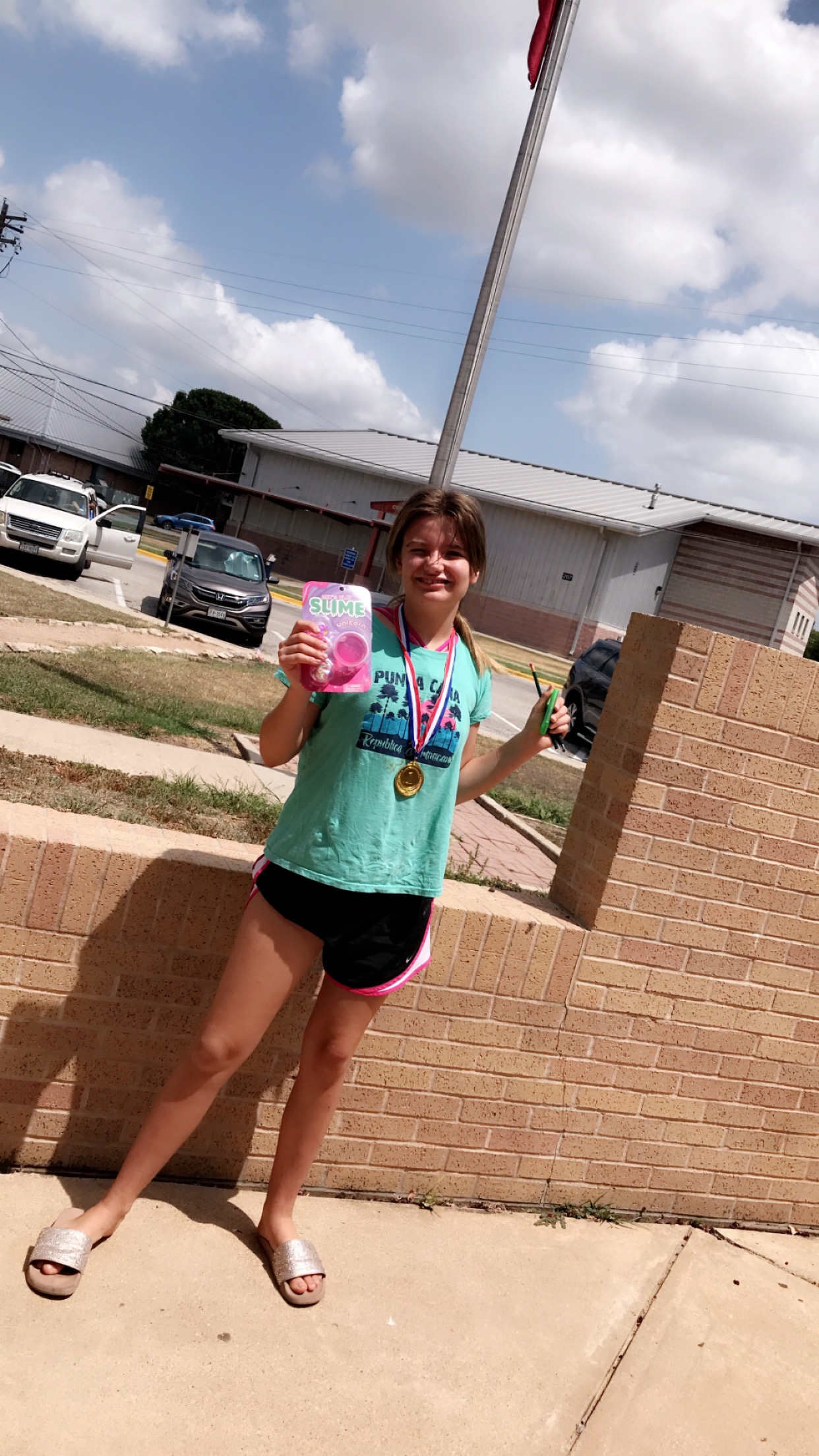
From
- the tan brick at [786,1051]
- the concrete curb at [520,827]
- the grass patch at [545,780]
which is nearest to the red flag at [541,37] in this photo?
the concrete curb at [520,827]

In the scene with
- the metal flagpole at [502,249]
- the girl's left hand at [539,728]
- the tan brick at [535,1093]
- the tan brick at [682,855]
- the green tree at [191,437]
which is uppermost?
the green tree at [191,437]

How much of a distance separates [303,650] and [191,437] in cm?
8086

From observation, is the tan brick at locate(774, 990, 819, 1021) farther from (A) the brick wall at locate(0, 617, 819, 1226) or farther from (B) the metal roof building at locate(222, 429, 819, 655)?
(B) the metal roof building at locate(222, 429, 819, 655)

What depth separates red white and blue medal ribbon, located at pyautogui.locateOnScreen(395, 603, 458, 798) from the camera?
2658 millimetres

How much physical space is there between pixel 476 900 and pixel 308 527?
4304 cm

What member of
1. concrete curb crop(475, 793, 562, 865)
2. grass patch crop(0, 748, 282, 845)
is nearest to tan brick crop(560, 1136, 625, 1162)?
grass patch crop(0, 748, 282, 845)

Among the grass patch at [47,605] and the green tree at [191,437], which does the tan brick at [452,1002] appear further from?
the green tree at [191,437]

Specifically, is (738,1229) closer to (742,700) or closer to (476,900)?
(476,900)

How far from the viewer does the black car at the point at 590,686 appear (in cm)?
1645

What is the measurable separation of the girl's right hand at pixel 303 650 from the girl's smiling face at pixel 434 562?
1.18 feet

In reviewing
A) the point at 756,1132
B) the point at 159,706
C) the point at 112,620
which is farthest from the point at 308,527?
the point at 756,1132

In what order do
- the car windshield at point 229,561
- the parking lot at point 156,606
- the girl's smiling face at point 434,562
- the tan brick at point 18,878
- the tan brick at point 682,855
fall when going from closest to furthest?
the girl's smiling face at point 434,562, the tan brick at point 18,878, the tan brick at point 682,855, the parking lot at point 156,606, the car windshield at point 229,561

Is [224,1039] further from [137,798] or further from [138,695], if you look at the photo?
[138,695]

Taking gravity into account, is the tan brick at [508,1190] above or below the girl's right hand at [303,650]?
below
